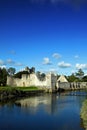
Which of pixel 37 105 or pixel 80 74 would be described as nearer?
pixel 37 105

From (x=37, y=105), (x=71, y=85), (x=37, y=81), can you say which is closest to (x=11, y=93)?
(x=37, y=105)

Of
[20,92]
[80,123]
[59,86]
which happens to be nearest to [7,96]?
[20,92]

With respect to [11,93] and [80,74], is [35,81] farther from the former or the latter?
[80,74]

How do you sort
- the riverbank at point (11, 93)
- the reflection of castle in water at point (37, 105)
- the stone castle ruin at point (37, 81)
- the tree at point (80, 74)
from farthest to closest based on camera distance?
the tree at point (80, 74) → the stone castle ruin at point (37, 81) → the riverbank at point (11, 93) → the reflection of castle in water at point (37, 105)

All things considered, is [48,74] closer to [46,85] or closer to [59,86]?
[46,85]

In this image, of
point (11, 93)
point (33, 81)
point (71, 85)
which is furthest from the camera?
point (71, 85)

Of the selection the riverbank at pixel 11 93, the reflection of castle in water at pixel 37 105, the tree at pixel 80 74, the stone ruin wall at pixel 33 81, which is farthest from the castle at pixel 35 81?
the tree at pixel 80 74

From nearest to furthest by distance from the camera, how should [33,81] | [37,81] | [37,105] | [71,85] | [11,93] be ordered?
[37,105]
[11,93]
[37,81]
[33,81]
[71,85]

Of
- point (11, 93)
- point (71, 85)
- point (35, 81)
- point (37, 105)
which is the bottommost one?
point (37, 105)

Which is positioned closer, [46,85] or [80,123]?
[80,123]

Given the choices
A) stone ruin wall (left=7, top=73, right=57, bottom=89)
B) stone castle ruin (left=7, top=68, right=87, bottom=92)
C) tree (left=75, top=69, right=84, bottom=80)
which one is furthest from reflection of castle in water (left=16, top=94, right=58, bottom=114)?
tree (left=75, top=69, right=84, bottom=80)

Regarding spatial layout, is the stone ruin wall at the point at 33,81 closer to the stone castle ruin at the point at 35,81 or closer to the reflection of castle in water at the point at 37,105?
the stone castle ruin at the point at 35,81

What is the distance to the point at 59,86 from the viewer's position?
3735 inches

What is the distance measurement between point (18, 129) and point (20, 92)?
1546 inches
